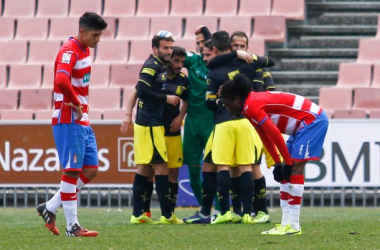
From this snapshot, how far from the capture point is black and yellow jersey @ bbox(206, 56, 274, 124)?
10852 mm

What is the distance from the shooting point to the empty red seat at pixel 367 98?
635 inches

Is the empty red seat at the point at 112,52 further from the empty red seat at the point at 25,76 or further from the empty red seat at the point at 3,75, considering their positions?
the empty red seat at the point at 3,75

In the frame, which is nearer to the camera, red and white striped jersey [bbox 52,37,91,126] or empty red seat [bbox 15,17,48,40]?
red and white striped jersey [bbox 52,37,91,126]

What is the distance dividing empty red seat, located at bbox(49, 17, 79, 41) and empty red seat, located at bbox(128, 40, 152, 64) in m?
1.45

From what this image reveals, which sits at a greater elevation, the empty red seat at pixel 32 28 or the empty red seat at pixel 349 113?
the empty red seat at pixel 32 28

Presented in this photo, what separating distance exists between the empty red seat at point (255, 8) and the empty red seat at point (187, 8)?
829 millimetres

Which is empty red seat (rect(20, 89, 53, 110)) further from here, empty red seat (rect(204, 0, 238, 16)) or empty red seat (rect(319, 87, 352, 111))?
empty red seat (rect(319, 87, 352, 111))

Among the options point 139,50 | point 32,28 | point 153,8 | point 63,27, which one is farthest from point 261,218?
point 32,28

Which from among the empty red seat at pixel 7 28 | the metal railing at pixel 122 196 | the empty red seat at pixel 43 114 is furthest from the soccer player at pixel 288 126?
the empty red seat at pixel 7 28

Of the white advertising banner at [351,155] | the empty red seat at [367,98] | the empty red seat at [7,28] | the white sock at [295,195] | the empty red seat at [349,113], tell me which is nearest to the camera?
the white sock at [295,195]

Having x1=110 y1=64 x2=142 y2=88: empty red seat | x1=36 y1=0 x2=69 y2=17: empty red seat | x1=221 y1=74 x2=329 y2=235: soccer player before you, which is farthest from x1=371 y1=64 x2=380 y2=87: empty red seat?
x1=221 y1=74 x2=329 y2=235: soccer player

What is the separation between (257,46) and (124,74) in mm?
2426

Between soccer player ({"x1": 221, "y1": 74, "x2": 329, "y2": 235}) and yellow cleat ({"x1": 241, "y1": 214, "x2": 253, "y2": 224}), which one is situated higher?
soccer player ({"x1": 221, "y1": 74, "x2": 329, "y2": 235})

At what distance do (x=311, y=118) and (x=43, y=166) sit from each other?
270 inches
